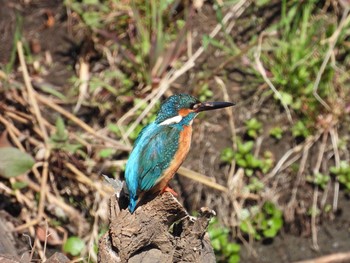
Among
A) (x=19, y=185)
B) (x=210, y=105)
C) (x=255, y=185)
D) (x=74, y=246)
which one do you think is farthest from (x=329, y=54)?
(x=19, y=185)

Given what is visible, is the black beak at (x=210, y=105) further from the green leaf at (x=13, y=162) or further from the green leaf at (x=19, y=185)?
the green leaf at (x=19, y=185)

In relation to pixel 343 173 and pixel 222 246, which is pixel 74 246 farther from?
pixel 343 173

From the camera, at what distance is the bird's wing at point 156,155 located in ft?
9.59

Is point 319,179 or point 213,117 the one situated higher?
point 213,117

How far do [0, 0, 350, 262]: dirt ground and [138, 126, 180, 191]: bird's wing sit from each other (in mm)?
1302

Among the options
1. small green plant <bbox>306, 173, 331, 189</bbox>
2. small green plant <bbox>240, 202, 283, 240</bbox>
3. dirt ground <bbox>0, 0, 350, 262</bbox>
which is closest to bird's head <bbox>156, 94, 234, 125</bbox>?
dirt ground <bbox>0, 0, 350, 262</bbox>

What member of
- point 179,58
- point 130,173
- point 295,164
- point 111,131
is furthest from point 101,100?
point 130,173

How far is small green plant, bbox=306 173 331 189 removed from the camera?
4.36m

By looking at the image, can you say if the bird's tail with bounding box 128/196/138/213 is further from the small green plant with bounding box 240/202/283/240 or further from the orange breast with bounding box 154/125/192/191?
the small green plant with bounding box 240/202/283/240

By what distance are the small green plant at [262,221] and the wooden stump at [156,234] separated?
1440mm

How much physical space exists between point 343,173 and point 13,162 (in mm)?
2074

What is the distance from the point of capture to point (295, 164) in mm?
4395

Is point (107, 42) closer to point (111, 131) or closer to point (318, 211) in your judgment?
point (111, 131)

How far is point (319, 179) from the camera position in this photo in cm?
436
